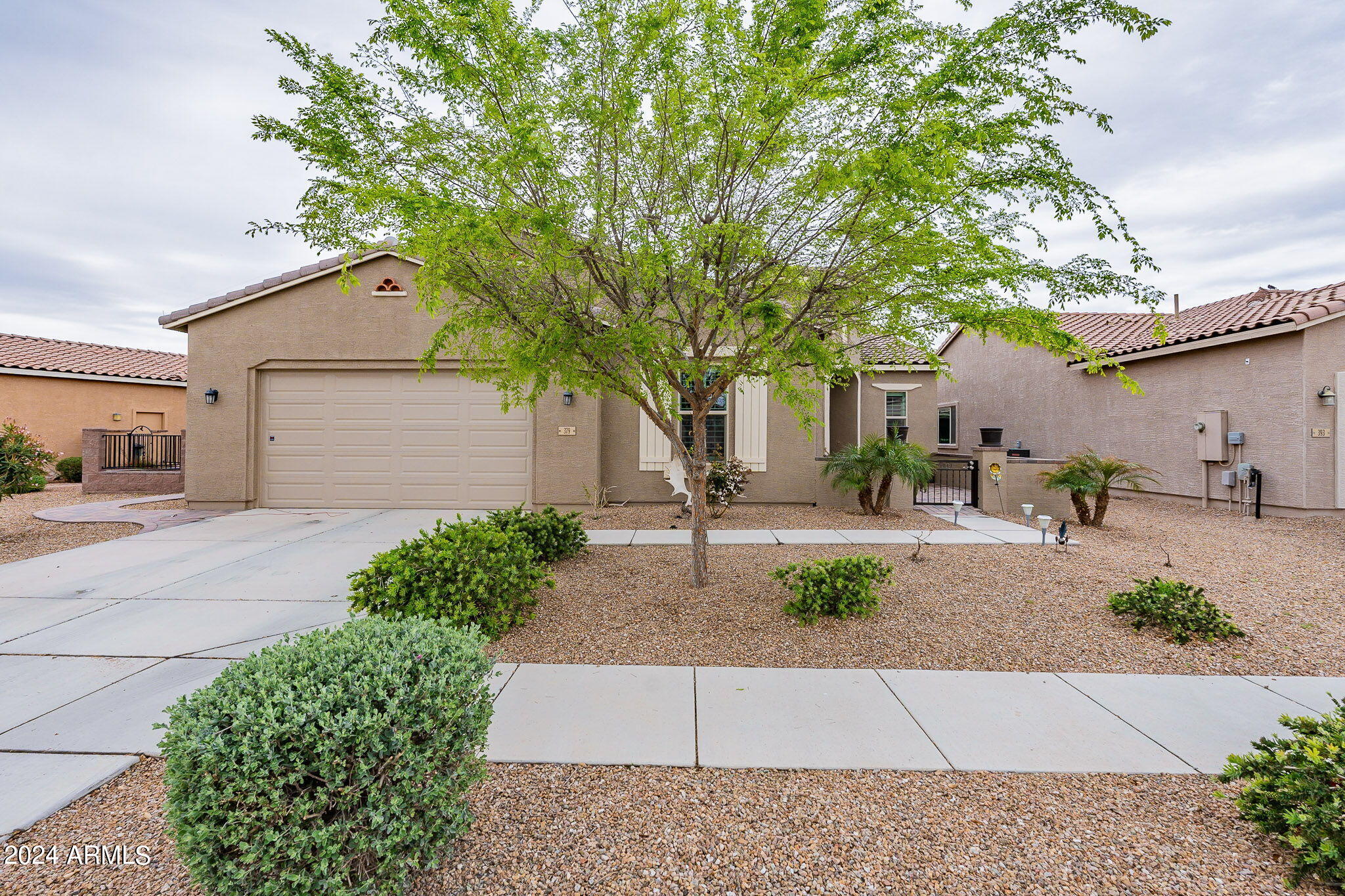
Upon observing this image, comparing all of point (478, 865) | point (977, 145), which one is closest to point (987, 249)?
point (977, 145)

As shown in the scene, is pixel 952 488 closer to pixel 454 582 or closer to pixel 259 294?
pixel 454 582

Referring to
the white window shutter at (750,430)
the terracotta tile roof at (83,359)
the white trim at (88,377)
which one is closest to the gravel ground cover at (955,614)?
the white window shutter at (750,430)

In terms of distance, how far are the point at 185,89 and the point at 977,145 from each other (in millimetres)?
10919

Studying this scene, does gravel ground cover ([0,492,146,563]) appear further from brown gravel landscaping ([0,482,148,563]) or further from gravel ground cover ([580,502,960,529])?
gravel ground cover ([580,502,960,529])

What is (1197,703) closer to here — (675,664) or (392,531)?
(675,664)

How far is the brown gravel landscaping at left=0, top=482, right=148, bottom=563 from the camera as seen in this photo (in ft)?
23.5

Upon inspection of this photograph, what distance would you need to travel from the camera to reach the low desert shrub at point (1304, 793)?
187 cm

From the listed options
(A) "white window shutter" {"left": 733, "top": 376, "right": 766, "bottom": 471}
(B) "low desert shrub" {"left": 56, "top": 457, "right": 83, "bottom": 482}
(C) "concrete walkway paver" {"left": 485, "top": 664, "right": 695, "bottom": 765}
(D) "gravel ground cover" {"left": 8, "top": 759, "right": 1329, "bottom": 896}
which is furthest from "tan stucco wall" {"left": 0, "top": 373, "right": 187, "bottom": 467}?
(D) "gravel ground cover" {"left": 8, "top": 759, "right": 1329, "bottom": 896}

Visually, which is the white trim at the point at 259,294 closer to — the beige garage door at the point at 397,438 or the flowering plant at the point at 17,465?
the beige garage door at the point at 397,438

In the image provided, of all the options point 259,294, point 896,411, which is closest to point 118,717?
point 259,294

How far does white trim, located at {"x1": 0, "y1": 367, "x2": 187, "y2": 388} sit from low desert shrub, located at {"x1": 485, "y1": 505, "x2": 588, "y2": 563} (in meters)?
15.9

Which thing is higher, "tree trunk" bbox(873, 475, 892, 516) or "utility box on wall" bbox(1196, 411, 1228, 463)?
"utility box on wall" bbox(1196, 411, 1228, 463)

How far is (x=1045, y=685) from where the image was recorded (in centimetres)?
348

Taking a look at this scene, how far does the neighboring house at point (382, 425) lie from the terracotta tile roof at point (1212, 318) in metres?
6.37
